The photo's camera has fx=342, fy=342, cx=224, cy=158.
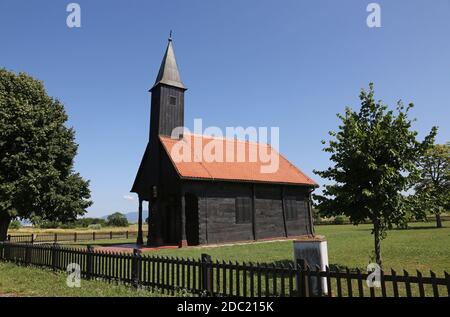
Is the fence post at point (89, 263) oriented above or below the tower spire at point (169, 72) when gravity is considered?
below

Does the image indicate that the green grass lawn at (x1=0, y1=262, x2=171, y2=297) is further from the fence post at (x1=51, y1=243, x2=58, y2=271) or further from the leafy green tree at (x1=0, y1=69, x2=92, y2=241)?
the leafy green tree at (x1=0, y1=69, x2=92, y2=241)

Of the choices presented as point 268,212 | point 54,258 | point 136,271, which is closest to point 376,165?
point 136,271

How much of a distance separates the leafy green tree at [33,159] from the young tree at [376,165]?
1801 centimetres

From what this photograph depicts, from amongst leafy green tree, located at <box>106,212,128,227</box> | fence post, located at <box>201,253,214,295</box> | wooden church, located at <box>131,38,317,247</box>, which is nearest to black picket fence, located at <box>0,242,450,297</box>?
fence post, located at <box>201,253,214,295</box>

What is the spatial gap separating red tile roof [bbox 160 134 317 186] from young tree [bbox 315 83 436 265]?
12.0 m

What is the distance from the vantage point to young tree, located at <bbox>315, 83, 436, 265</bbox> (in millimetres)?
11453

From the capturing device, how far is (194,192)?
22688 mm

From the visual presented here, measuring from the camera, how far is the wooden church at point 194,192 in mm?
23016

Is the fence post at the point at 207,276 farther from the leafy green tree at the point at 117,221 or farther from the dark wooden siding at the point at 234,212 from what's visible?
the leafy green tree at the point at 117,221

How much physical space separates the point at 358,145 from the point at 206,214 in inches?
529

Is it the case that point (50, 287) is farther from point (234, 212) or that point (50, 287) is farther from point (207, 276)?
point (234, 212)

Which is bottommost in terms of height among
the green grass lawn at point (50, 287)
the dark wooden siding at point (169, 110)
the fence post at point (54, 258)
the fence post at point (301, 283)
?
the green grass lawn at point (50, 287)

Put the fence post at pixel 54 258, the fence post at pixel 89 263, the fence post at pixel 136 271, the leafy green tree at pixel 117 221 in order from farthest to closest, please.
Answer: the leafy green tree at pixel 117 221, the fence post at pixel 54 258, the fence post at pixel 89 263, the fence post at pixel 136 271

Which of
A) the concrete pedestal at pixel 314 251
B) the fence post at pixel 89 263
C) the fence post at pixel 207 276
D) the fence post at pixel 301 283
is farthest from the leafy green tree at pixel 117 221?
the fence post at pixel 301 283
